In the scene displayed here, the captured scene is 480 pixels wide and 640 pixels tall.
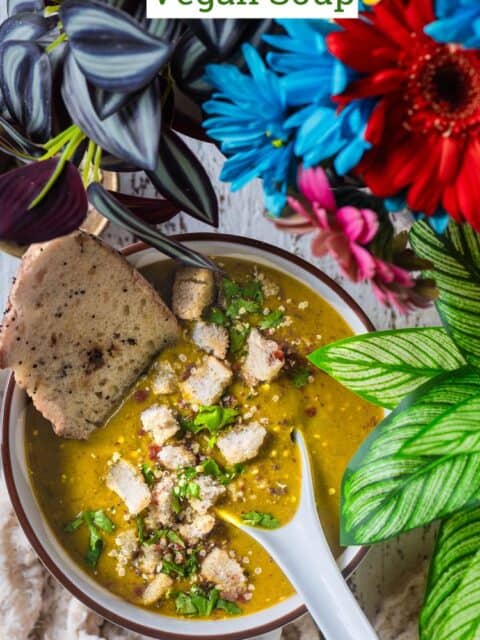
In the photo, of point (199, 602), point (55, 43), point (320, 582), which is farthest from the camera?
point (199, 602)

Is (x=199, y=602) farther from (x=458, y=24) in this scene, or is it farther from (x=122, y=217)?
(x=458, y=24)

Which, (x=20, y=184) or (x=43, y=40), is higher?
(x=43, y=40)

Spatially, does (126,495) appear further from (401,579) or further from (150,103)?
(150,103)

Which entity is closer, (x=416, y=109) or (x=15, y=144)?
(x=416, y=109)

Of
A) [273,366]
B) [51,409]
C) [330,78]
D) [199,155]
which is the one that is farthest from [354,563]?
[330,78]

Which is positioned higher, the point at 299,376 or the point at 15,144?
the point at 15,144

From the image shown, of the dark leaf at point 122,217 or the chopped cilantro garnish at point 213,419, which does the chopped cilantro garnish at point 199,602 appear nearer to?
the chopped cilantro garnish at point 213,419

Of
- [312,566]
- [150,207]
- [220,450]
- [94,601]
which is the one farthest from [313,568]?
[150,207]
